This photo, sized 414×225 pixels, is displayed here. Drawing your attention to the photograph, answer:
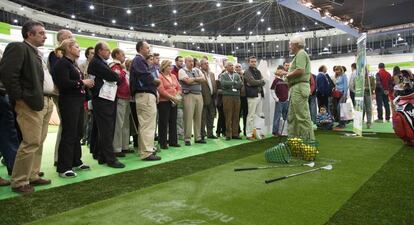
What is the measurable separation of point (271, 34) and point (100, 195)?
97.5ft

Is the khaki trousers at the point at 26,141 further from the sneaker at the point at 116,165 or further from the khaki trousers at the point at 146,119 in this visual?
the khaki trousers at the point at 146,119

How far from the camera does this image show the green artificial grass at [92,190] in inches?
97.8

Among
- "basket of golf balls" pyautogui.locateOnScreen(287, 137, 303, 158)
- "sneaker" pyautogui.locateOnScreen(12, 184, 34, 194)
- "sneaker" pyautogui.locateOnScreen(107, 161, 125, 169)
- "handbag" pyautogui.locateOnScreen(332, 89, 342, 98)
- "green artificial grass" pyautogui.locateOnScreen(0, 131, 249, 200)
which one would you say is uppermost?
"handbag" pyautogui.locateOnScreen(332, 89, 342, 98)

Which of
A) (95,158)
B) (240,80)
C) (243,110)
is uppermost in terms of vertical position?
(240,80)

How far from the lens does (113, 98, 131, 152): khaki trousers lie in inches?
185

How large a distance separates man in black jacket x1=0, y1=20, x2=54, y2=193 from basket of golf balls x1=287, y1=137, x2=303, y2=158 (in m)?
2.94

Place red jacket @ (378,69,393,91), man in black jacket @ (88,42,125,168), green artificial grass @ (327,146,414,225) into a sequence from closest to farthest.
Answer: green artificial grass @ (327,146,414,225) < man in black jacket @ (88,42,125,168) < red jacket @ (378,69,393,91)

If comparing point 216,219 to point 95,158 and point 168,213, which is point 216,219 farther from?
point 95,158

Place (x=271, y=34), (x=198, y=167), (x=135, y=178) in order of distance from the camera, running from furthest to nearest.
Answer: (x=271, y=34) → (x=198, y=167) → (x=135, y=178)

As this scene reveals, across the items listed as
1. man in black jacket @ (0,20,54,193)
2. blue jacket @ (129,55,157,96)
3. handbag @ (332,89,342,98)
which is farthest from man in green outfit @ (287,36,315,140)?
handbag @ (332,89,342,98)

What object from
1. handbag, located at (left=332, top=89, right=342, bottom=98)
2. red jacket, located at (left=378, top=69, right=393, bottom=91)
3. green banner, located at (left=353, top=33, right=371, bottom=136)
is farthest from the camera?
red jacket, located at (left=378, top=69, right=393, bottom=91)

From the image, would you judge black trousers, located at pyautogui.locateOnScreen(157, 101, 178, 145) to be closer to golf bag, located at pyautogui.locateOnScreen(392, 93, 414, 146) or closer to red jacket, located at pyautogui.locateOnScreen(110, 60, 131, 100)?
red jacket, located at pyautogui.locateOnScreen(110, 60, 131, 100)

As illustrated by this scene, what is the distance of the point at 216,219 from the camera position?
2215 millimetres

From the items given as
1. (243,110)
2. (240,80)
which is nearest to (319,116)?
(243,110)
